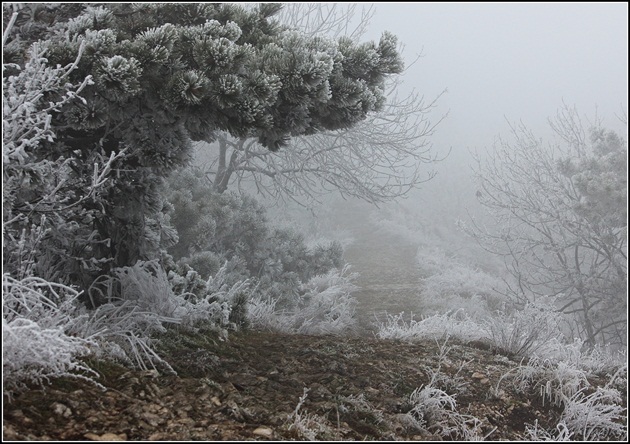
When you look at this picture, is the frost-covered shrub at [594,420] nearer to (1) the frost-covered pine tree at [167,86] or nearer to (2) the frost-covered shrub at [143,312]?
(1) the frost-covered pine tree at [167,86]

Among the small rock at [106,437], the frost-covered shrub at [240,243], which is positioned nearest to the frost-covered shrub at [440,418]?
the small rock at [106,437]

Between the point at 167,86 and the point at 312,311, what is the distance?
510 cm

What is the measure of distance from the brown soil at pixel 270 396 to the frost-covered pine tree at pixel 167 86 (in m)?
1.00

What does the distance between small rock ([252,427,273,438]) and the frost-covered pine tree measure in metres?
1.54

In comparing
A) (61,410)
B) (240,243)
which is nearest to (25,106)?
(61,410)

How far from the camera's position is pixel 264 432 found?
2.24 meters

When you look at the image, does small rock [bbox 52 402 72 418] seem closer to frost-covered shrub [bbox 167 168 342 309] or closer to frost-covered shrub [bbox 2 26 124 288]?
frost-covered shrub [bbox 2 26 124 288]

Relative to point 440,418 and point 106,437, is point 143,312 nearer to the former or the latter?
point 106,437

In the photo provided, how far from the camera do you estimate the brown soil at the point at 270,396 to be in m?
2.10

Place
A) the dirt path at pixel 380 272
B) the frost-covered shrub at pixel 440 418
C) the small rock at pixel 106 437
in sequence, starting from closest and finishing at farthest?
the small rock at pixel 106 437
the frost-covered shrub at pixel 440 418
the dirt path at pixel 380 272

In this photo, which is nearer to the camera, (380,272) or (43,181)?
(43,181)

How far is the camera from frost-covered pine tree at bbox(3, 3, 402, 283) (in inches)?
112

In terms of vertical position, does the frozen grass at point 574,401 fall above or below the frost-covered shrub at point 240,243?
below

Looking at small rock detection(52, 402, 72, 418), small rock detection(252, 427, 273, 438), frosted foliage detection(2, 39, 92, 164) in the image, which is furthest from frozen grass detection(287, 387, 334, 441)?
frosted foliage detection(2, 39, 92, 164)
